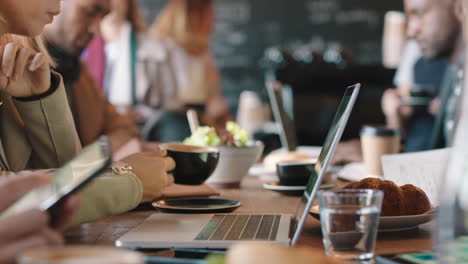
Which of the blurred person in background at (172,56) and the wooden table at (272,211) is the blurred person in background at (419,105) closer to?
the blurred person in background at (172,56)

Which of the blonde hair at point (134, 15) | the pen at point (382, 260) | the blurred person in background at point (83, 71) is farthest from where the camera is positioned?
the blonde hair at point (134, 15)

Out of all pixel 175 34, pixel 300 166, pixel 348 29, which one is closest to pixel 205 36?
pixel 175 34

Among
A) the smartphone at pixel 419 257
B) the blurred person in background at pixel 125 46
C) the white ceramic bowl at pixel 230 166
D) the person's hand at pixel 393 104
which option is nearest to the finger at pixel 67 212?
the smartphone at pixel 419 257

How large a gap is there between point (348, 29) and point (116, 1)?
3547 mm

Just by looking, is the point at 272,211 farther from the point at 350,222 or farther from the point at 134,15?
the point at 134,15

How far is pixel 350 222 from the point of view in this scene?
783mm

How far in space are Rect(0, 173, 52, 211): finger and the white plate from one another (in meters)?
0.48

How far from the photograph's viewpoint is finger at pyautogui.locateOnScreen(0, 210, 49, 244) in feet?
1.97

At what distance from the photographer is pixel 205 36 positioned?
16.4ft

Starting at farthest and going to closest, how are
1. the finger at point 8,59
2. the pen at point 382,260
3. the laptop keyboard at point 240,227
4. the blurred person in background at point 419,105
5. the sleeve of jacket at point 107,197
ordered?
the blurred person in background at point 419,105
the finger at point 8,59
the sleeve of jacket at point 107,197
the laptop keyboard at point 240,227
the pen at point 382,260

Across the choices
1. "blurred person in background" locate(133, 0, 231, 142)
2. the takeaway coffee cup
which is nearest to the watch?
the takeaway coffee cup

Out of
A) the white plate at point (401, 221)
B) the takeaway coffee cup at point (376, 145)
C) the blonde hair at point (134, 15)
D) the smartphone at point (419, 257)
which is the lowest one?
the takeaway coffee cup at point (376, 145)

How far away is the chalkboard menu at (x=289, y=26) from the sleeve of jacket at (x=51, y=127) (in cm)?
601

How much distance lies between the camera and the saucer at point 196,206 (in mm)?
1142
